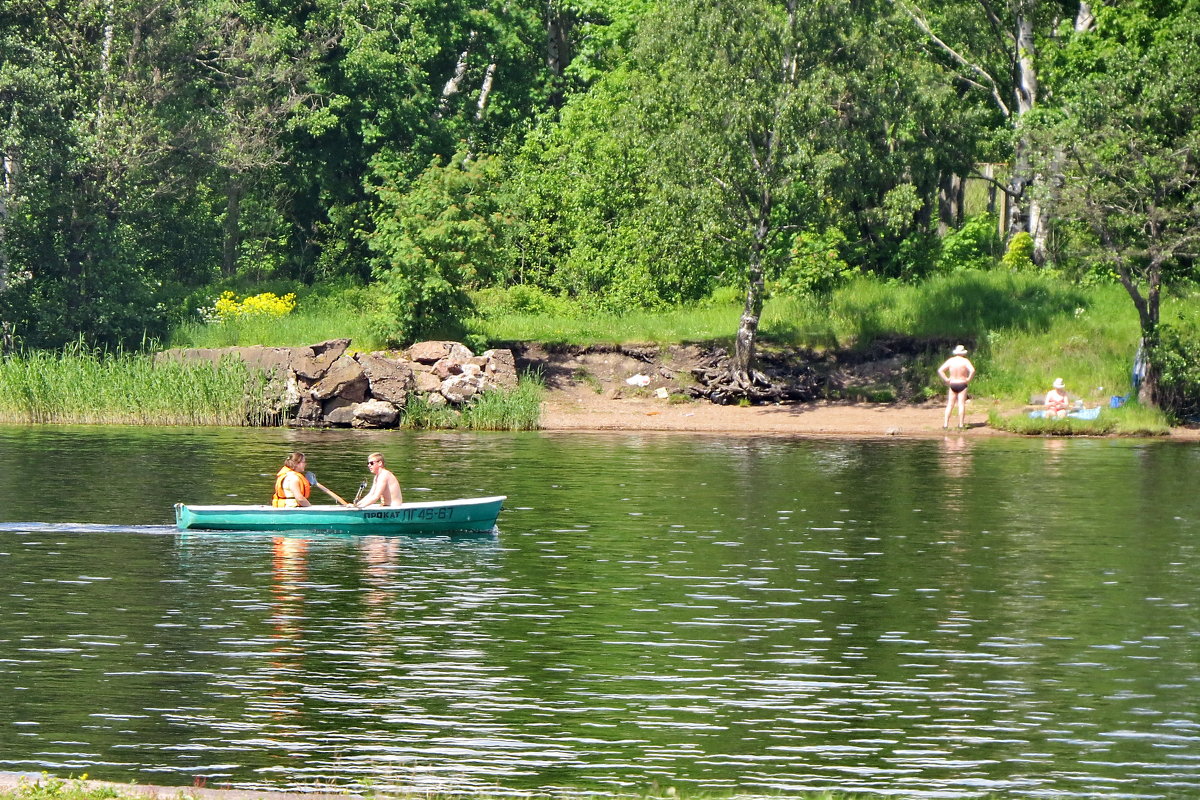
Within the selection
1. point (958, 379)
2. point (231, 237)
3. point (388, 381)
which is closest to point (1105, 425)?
point (958, 379)

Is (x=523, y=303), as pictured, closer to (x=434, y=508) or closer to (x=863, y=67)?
(x=863, y=67)

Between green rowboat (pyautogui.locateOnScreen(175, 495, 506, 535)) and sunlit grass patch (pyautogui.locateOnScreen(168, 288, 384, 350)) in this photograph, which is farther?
sunlit grass patch (pyautogui.locateOnScreen(168, 288, 384, 350))

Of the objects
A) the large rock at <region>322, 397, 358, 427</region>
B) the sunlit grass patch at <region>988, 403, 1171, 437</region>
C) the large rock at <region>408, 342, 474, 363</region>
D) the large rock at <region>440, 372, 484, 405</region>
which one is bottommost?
the sunlit grass patch at <region>988, 403, 1171, 437</region>

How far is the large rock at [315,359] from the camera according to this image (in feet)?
152

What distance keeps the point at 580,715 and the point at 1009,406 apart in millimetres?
33095

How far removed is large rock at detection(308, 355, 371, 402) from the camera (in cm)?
4609

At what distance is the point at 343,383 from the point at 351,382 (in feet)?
0.73

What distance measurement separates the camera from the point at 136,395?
4556 cm

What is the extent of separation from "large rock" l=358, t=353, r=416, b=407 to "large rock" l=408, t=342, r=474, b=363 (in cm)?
99

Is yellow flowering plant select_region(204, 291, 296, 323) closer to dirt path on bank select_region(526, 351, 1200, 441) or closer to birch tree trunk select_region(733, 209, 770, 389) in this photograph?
dirt path on bank select_region(526, 351, 1200, 441)

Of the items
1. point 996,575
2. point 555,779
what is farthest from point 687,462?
point 555,779

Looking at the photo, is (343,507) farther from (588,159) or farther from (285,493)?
(588,159)

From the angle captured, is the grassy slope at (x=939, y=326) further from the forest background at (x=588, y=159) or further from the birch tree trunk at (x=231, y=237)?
the birch tree trunk at (x=231, y=237)

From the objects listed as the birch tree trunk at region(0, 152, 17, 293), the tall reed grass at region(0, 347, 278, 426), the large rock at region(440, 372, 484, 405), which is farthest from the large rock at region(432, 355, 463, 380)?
the birch tree trunk at region(0, 152, 17, 293)
